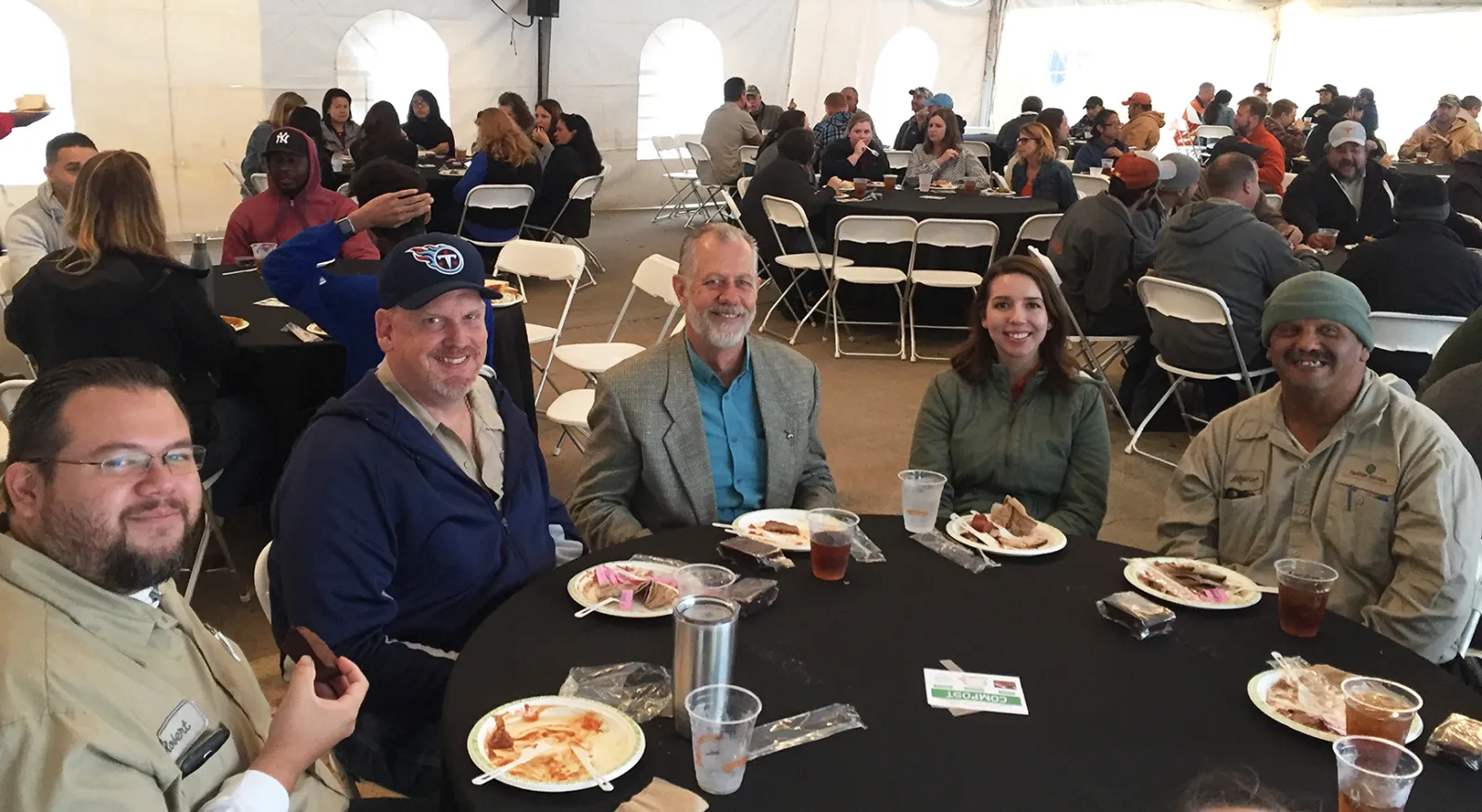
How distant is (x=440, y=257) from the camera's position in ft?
7.41

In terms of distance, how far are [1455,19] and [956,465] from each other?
15.7m

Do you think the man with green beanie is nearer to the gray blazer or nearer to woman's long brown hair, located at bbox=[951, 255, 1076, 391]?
woman's long brown hair, located at bbox=[951, 255, 1076, 391]

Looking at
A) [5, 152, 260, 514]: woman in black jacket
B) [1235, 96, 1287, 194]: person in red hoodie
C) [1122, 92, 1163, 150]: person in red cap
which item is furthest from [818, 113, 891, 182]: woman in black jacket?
[5, 152, 260, 514]: woman in black jacket

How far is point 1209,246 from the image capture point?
5.11 metres

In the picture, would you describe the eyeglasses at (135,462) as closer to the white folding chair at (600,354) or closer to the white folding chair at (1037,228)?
the white folding chair at (600,354)

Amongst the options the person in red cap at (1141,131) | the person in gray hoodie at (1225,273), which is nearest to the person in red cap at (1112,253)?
the person in gray hoodie at (1225,273)

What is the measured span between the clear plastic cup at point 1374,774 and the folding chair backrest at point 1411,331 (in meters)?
3.53

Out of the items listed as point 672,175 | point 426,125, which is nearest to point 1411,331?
point 426,125

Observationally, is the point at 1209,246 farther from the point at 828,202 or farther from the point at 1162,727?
the point at 1162,727

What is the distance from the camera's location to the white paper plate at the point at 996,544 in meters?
2.19

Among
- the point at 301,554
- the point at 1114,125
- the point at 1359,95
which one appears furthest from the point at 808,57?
the point at 301,554

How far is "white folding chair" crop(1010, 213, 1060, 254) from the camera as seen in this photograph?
716cm

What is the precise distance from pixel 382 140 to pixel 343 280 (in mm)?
5099

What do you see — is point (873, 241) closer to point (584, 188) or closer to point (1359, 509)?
point (584, 188)
